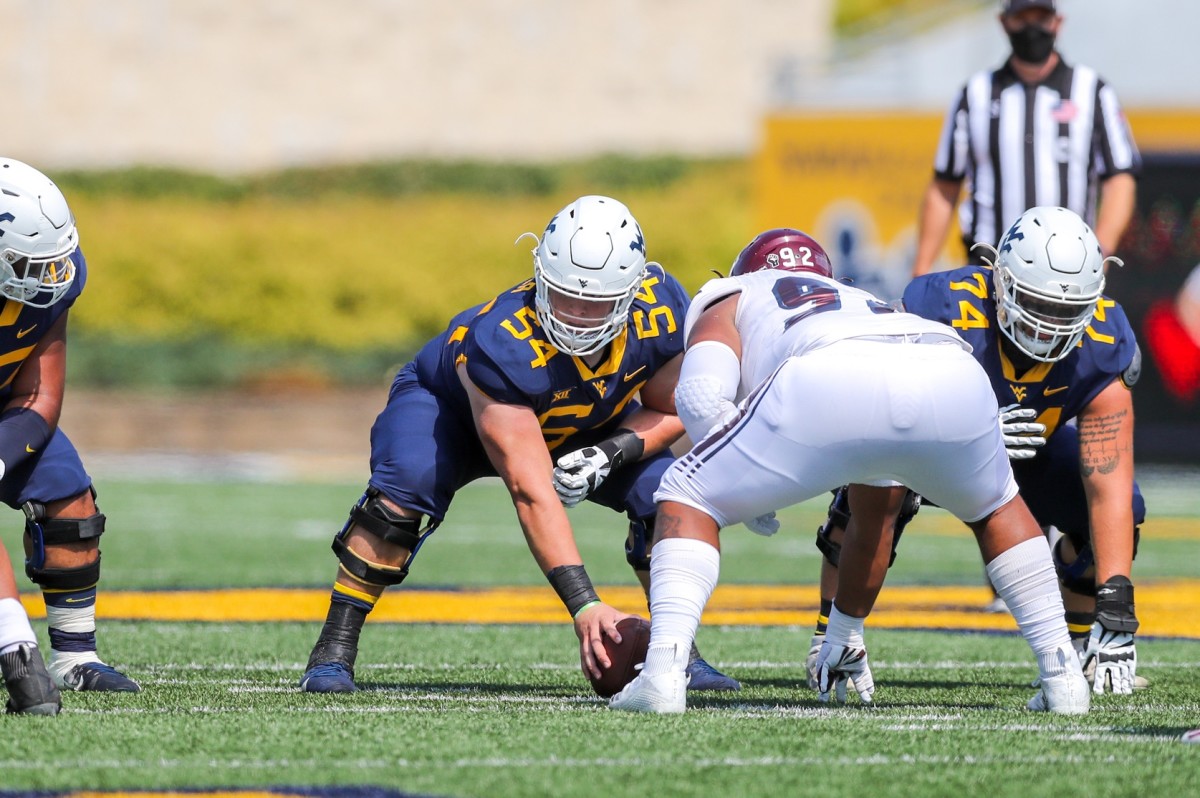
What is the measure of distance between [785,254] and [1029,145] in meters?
2.07

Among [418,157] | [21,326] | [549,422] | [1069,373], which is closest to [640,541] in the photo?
[549,422]

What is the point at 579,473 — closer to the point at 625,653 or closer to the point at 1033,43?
the point at 625,653

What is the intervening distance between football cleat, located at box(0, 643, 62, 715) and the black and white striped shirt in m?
3.87

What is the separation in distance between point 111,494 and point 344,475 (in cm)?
285

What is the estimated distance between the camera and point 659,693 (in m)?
4.05

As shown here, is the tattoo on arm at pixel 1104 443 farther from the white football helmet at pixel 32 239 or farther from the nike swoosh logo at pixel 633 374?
the white football helmet at pixel 32 239

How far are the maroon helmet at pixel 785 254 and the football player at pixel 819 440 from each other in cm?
36

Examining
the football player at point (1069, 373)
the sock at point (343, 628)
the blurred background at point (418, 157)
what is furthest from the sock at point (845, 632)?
the blurred background at point (418, 157)

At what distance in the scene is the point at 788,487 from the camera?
13.0 ft

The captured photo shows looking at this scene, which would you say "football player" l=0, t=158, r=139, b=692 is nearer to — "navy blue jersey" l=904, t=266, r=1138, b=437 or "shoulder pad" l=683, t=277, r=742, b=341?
"shoulder pad" l=683, t=277, r=742, b=341

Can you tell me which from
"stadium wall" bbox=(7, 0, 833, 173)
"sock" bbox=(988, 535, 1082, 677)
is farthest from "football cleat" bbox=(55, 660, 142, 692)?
"stadium wall" bbox=(7, 0, 833, 173)

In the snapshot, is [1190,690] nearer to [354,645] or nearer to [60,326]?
[354,645]

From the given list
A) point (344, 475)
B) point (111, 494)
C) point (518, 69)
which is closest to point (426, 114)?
point (518, 69)

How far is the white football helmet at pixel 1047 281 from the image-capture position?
4.46 m
